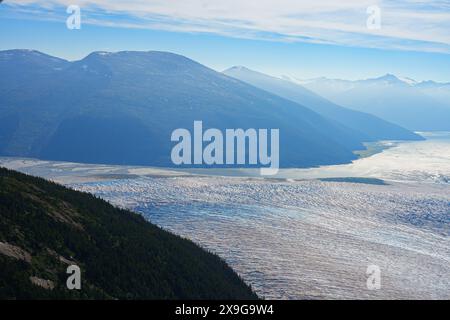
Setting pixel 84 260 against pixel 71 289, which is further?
pixel 84 260

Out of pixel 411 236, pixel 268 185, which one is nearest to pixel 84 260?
pixel 411 236
